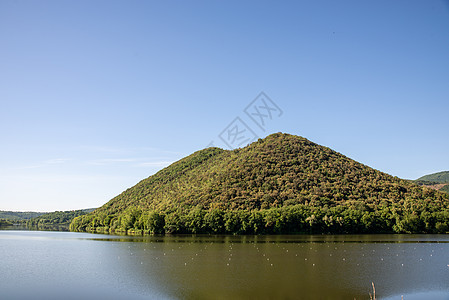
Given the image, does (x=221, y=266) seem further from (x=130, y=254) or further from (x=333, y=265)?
(x=130, y=254)

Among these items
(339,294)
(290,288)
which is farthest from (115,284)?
(339,294)

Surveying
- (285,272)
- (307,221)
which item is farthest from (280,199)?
(285,272)

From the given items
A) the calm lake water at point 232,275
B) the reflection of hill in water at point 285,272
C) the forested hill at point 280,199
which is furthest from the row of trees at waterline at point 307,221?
the calm lake water at point 232,275

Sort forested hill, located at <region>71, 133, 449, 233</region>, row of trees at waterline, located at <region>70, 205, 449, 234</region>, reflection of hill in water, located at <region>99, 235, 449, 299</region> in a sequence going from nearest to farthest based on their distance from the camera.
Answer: reflection of hill in water, located at <region>99, 235, 449, 299</region> < row of trees at waterline, located at <region>70, 205, 449, 234</region> < forested hill, located at <region>71, 133, 449, 233</region>

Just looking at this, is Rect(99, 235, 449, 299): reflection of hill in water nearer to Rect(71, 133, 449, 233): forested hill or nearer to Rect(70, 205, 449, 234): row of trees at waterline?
Rect(70, 205, 449, 234): row of trees at waterline

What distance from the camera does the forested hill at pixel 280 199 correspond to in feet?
269

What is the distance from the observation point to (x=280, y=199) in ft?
316

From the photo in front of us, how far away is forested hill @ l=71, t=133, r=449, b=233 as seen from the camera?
8188 cm

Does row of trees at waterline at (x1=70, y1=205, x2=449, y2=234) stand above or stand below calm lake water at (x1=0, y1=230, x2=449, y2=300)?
above

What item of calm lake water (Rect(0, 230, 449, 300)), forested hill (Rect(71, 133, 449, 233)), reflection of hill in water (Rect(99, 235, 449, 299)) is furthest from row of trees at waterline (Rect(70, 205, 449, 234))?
calm lake water (Rect(0, 230, 449, 300))

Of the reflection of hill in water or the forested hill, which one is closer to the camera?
the reflection of hill in water

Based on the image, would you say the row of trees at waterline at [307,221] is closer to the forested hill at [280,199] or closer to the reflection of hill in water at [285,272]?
the forested hill at [280,199]

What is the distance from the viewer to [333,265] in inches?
1321

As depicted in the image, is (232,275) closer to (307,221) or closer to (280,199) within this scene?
(307,221)
